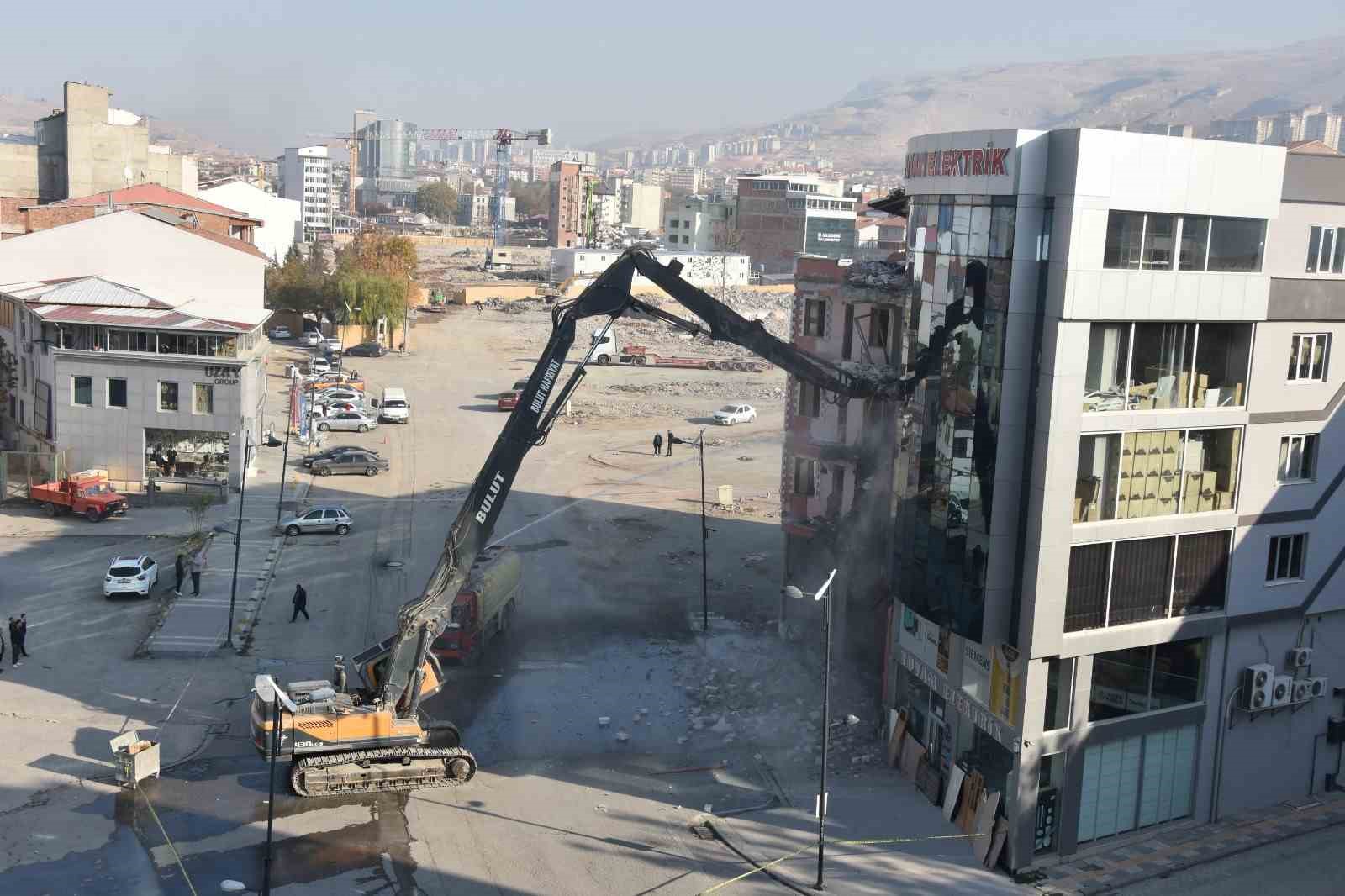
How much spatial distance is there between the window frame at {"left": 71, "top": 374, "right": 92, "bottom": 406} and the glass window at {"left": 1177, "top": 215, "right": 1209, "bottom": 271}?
40.0 m

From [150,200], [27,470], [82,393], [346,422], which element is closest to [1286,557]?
[82,393]

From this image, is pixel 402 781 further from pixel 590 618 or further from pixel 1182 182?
pixel 1182 182

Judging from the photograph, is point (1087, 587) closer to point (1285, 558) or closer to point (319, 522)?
point (1285, 558)

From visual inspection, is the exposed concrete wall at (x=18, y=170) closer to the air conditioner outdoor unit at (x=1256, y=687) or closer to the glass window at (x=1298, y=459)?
the glass window at (x=1298, y=459)

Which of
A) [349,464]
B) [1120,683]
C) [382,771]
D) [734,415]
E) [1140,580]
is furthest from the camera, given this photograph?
[734,415]

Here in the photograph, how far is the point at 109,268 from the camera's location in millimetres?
54750

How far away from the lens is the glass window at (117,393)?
48781 mm

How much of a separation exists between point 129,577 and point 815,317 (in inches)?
825

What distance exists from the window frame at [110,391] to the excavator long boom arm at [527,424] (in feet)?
89.0

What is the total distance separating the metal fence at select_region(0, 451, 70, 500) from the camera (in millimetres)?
47969

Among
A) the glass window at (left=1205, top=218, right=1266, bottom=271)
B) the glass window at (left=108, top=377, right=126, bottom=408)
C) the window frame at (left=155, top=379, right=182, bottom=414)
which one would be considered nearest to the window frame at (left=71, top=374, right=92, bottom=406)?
the glass window at (left=108, top=377, right=126, bottom=408)

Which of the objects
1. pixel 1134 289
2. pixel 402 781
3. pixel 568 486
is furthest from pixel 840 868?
pixel 568 486

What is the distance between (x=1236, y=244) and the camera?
24.4 m

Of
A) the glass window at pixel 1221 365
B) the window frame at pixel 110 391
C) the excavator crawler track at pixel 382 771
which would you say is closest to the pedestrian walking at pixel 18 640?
the excavator crawler track at pixel 382 771
